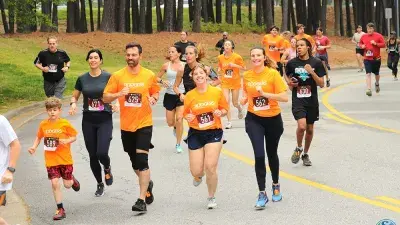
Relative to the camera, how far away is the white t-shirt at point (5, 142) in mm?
7637

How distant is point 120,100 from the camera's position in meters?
10.3

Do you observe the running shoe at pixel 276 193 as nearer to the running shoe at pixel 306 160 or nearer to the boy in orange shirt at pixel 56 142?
the boy in orange shirt at pixel 56 142

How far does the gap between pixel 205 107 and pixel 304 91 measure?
3.11 m

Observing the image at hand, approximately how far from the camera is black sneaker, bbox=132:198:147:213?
998 cm

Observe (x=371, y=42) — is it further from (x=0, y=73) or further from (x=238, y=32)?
(x=238, y=32)

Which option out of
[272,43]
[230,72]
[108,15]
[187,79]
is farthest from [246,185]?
[108,15]

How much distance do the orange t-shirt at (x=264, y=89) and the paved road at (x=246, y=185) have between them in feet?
3.52

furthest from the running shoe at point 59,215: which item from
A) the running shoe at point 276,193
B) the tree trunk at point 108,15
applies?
the tree trunk at point 108,15

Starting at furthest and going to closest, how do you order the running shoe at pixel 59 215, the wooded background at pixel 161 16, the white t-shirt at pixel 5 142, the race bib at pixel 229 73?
the wooded background at pixel 161 16
the race bib at pixel 229 73
the running shoe at pixel 59 215
the white t-shirt at pixel 5 142

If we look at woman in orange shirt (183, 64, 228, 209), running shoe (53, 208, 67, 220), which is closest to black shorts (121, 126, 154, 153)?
woman in orange shirt (183, 64, 228, 209)

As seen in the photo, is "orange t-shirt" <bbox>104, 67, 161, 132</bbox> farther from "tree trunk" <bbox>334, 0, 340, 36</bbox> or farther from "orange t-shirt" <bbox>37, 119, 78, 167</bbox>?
"tree trunk" <bbox>334, 0, 340, 36</bbox>

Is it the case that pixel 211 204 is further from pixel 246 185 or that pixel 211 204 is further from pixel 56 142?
pixel 56 142

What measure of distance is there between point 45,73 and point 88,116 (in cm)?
835

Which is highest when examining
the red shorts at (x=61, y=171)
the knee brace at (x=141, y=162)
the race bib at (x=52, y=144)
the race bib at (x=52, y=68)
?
the race bib at (x=52, y=68)
